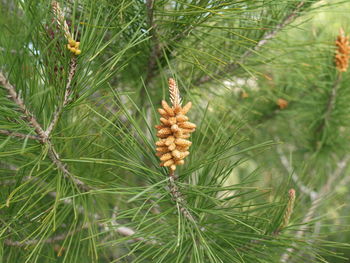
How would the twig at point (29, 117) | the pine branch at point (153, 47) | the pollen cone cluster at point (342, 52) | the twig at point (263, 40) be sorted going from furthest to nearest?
the pollen cone cluster at point (342, 52)
the twig at point (263, 40)
the pine branch at point (153, 47)
the twig at point (29, 117)

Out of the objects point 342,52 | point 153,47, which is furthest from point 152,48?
point 342,52

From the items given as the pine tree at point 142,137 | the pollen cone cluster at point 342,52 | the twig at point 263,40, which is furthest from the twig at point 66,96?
the pollen cone cluster at point 342,52

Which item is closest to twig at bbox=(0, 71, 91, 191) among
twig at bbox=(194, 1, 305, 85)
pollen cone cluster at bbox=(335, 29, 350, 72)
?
twig at bbox=(194, 1, 305, 85)

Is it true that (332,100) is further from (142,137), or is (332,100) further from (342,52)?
(142,137)

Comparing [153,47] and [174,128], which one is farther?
[153,47]

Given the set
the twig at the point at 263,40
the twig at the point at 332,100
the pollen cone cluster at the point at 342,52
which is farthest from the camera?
the twig at the point at 332,100

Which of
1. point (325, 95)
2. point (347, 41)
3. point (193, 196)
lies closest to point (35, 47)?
point (193, 196)

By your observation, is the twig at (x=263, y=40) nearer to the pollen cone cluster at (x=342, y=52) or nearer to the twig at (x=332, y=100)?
the pollen cone cluster at (x=342, y=52)

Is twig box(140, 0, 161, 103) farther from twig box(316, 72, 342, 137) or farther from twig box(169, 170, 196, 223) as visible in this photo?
twig box(316, 72, 342, 137)
